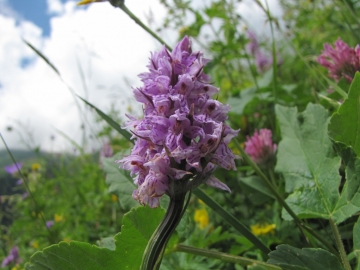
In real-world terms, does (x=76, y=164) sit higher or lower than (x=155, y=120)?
higher

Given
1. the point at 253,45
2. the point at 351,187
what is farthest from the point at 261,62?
the point at 351,187

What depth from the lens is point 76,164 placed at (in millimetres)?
4156

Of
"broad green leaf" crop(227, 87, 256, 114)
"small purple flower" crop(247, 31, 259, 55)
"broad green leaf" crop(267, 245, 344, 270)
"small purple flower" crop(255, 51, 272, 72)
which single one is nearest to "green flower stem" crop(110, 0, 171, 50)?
"broad green leaf" crop(267, 245, 344, 270)

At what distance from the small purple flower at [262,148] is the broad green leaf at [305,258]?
802 mm

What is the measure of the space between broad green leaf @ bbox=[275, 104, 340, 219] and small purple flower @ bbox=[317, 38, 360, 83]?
0.80 ft

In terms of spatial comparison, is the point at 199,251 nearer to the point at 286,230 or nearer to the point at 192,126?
the point at 192,126

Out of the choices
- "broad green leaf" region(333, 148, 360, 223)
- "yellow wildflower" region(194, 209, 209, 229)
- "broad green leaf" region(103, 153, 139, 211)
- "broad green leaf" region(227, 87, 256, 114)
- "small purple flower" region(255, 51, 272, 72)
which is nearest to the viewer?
"broad green leaf" region(333, 148, 360, 223)

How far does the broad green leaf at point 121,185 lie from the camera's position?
116 centimetres

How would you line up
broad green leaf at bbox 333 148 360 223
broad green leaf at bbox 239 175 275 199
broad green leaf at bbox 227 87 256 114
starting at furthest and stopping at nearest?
1. broad green leaf at bbox 227 87 256 114
2. broad green leaf at bbox 239 175 275 199
3. broad green leaf at bbox 333 148 360 223

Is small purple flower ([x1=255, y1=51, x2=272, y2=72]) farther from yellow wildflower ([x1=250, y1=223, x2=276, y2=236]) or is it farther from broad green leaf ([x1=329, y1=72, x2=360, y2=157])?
broad green leaf ([x1=329, y1=72, x2=360, y2=157])

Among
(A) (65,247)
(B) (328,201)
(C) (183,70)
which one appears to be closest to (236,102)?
(B) (328,201)

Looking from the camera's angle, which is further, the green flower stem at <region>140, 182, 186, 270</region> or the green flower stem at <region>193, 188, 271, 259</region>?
the green flower stem at <region>193, 188, 271, 259</region>

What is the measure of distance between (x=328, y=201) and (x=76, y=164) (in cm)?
359

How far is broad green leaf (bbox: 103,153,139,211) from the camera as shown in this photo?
3.81ft
